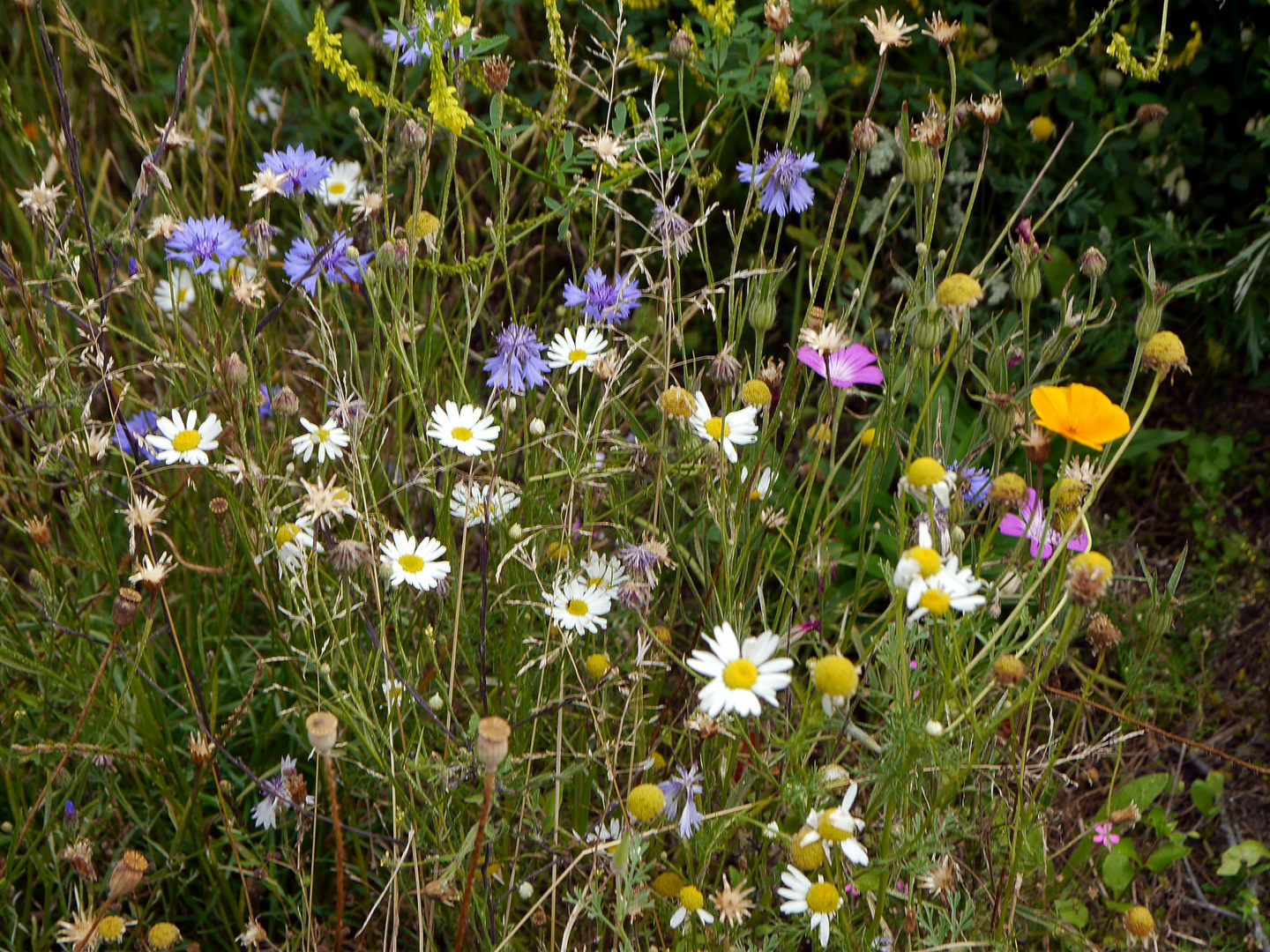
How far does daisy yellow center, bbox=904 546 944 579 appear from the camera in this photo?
90 centimetres

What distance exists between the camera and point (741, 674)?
0.95 m

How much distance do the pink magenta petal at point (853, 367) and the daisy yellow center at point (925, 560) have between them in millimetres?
369

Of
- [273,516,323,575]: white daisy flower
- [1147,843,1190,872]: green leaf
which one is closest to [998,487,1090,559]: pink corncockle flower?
[1147,843,1190,872]: green leaf

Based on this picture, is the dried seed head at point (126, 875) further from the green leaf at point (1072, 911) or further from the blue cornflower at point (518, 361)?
the green leaf at point (1072, 911)

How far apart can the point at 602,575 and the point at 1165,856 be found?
0.89 m

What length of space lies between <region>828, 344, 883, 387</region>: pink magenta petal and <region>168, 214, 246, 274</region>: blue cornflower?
796mm

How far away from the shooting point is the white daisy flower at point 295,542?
3.72ft

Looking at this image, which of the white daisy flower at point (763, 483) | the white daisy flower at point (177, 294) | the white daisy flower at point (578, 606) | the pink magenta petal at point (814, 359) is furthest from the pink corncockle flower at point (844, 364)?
the white daisy flower at point (177, 294)

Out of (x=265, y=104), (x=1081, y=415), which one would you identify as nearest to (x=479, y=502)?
(x=1081, y=415)

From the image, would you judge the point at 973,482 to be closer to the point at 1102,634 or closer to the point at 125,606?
the point at 1102,634

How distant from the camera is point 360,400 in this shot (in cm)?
128

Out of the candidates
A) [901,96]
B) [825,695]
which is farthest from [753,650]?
[901,96]

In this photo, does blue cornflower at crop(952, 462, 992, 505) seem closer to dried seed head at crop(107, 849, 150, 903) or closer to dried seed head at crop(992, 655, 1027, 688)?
dried seed head at crop(992, 655, 1027, 688)

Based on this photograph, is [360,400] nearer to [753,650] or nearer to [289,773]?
[289,773]
